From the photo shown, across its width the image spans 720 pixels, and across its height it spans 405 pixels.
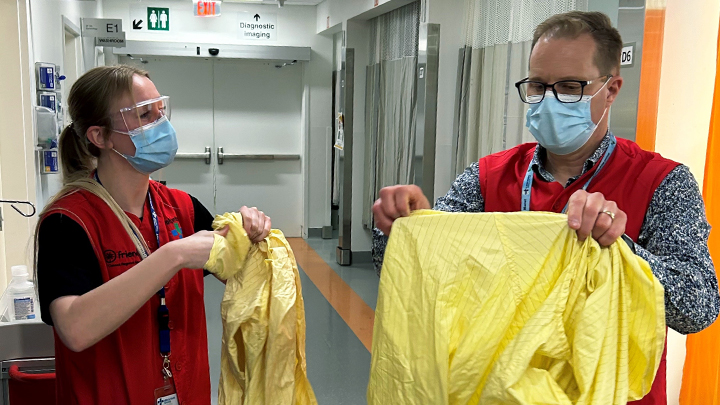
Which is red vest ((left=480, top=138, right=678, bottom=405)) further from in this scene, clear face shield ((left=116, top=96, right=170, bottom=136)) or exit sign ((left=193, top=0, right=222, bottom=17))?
exit sign ((left=193, top=0, right=222, bottom=17))

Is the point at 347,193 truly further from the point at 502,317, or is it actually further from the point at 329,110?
the point at 502,317

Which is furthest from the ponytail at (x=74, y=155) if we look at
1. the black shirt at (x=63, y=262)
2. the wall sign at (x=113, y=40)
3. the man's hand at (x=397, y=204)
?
the wall sign at (x=113, y=40)

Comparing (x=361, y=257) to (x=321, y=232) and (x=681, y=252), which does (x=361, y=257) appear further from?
(x=681, y=252)

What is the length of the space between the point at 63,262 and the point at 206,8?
5.62 metres

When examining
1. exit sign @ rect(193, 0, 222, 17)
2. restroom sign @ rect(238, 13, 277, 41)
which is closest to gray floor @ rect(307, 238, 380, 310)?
restroom sign @ rect(238, 13, 277, 41)

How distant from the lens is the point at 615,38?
1.32 meters

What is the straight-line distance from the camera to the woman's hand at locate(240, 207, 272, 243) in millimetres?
1539

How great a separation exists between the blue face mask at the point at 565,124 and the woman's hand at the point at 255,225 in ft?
2.49

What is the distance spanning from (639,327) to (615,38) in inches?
26.2

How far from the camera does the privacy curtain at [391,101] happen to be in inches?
207

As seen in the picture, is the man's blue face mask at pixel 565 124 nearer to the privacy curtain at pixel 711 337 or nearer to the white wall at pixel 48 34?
the privacy curtain at pixel 711 337

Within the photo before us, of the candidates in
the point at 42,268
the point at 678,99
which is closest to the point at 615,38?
the point at 678,99

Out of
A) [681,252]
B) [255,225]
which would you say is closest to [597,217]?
[681,252]

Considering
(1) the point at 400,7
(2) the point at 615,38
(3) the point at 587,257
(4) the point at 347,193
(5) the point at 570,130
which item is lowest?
(4) the point at 347,193
